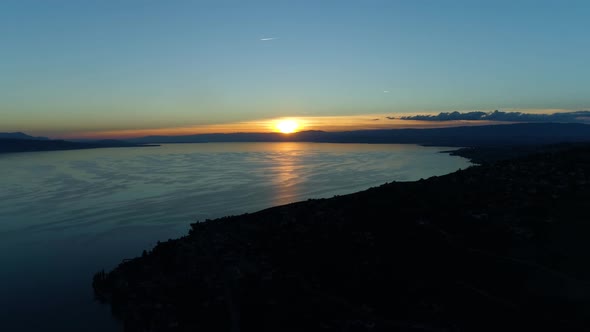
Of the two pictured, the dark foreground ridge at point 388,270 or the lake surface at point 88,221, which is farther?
the lake surface at point 88,221

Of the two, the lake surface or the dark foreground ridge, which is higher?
the dark foreground ridge

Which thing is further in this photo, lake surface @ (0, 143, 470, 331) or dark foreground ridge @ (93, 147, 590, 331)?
lake surface @ (0, 143, 470, 331)

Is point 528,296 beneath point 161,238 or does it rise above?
above

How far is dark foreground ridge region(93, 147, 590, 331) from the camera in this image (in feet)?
57.0

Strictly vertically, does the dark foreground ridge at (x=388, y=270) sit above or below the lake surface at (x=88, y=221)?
above

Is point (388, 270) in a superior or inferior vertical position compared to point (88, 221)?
superior

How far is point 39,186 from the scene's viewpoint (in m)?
90.7

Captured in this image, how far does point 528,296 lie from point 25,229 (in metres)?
53.0

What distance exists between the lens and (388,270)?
2233 cm

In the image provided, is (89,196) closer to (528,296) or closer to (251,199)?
(251,199)

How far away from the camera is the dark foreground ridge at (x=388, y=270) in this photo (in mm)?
17359

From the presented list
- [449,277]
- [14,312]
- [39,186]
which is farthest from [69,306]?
[39,186]

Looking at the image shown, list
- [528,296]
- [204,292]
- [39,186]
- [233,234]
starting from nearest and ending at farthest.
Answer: [528,296] < [204,292] < [233,234] < [39,186]

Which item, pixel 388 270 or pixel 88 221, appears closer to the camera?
pixel 388 270
